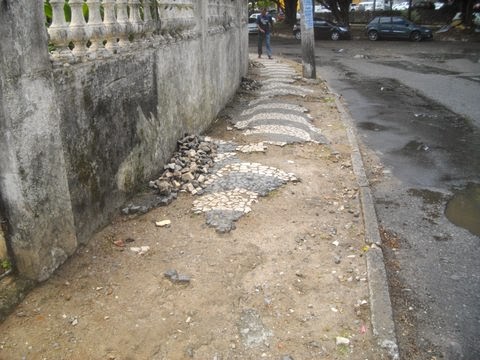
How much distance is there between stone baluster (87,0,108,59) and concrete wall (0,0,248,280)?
4.1 inches

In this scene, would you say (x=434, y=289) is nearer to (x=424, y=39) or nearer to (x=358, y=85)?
(x=358, y=85)

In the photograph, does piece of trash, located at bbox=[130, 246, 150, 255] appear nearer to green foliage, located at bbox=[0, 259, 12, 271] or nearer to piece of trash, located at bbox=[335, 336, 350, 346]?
green foliage, located at bbox=[0, 259, 12, 271]

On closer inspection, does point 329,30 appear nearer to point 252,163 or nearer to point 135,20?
point 252,163

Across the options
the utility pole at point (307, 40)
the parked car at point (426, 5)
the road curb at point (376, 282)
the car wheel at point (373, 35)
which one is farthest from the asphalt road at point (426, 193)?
the parked car at point (426, 5)

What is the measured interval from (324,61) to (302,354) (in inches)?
787

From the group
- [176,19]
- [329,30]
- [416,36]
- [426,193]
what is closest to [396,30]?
[416,36]

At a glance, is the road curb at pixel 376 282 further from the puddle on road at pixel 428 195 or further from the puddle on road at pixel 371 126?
the puddle on road at pixel 371 126

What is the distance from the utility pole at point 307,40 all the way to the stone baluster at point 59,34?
465 inches

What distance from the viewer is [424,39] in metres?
30.8

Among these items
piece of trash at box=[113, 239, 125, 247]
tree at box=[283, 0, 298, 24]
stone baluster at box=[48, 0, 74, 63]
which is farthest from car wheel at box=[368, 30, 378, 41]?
stone baluster at box=[48, 0, 74, 63]

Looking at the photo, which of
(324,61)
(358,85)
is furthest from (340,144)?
(324,61)

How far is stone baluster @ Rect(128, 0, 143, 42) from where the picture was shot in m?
5.43

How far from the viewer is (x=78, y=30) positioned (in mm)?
4316

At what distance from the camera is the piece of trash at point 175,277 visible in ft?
14.1
